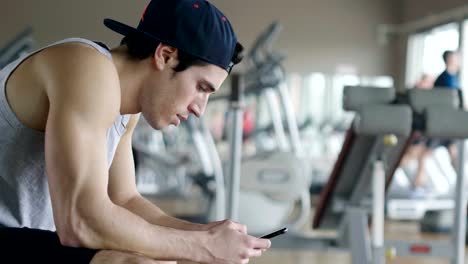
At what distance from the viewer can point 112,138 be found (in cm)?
137

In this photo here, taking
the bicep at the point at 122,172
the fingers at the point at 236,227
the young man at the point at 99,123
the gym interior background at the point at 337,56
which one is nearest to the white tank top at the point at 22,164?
the young man at the point at 99,123

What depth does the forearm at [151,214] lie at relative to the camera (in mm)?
1459

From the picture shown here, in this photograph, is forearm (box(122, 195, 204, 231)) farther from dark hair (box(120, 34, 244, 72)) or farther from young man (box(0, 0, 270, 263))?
dark hair (box(120, 34, 244, 72))

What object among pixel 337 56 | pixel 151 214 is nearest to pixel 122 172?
pixel 151 214

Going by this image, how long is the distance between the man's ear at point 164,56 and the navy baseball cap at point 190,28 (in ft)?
0.03

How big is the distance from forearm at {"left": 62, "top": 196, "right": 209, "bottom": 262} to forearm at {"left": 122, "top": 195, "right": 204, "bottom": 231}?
0.18 meters

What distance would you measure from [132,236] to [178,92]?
26cm

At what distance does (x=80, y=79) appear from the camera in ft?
3.88

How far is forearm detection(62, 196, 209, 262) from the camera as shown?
1189 mm

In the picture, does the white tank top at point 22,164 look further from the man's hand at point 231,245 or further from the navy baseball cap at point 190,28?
the man's hand at point 231,245

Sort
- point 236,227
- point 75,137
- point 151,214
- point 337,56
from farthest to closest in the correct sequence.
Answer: point 337,56 → point 151,214 → point 236,227 → point 75,137

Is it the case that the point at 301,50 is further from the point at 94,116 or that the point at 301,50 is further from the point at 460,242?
the point at 94,116

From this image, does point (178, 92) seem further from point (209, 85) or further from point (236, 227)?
point (236, 227)

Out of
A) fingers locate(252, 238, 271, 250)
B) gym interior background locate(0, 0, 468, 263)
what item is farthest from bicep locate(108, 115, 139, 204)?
gym interior background locate(0, 0, 468, 263)
